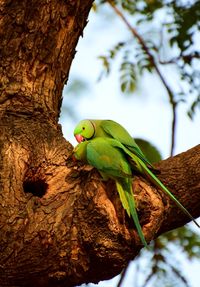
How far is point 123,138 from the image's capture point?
2992 millimetres

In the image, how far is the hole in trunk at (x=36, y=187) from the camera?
295 centimetres

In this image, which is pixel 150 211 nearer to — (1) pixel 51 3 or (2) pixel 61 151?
(2) pixel 61 151

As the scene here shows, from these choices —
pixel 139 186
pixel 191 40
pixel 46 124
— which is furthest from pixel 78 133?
pixel 191 40

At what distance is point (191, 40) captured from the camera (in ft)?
14.2

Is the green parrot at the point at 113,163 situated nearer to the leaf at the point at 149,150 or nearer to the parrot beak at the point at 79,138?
the parrot beak at the point at 79,138

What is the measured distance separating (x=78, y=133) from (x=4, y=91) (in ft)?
1.27

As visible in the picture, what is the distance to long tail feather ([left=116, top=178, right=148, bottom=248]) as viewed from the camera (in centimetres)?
264

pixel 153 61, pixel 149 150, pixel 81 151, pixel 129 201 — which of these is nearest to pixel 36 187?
pixel 81 151

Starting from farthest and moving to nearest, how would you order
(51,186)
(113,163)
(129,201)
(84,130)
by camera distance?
(84,130), (51,186), (113,163), (129,201)

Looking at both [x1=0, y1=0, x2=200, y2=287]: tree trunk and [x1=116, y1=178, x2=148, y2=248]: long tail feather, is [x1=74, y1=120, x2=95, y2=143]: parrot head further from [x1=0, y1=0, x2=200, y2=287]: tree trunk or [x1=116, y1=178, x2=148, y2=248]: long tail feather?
[x1=116, y1=178, x2=148, y2=248]: long tail feather

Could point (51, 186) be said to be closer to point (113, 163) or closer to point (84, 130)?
point (113, 163)

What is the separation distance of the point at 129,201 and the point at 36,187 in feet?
1.67

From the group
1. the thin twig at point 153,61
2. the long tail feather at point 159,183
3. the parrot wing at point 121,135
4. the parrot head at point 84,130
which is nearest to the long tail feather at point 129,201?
the long tail feather at point 159,183

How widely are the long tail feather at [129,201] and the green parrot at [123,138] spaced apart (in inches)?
5.4
